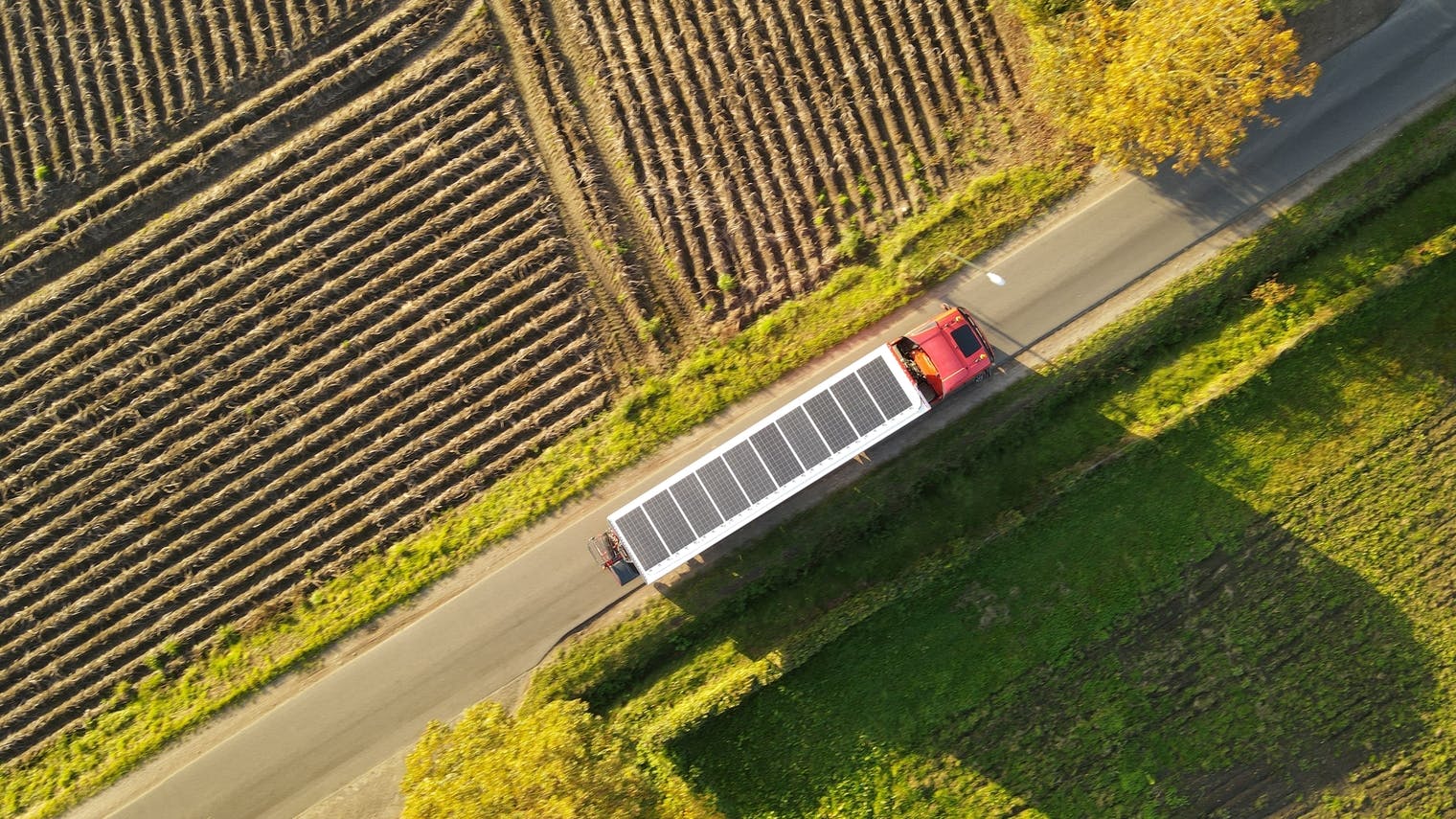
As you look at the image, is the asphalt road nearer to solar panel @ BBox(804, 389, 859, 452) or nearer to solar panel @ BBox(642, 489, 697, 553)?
solar panel @ BBox(642, 489, 697, 553)

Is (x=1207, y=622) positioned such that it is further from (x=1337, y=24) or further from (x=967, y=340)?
(x=1337, y=24)

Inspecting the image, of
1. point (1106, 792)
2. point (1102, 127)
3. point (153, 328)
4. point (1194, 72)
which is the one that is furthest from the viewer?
point (153, 328)

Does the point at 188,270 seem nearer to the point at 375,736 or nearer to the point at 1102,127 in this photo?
the point at 375,736

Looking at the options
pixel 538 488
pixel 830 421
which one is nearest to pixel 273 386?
pixel 538 488

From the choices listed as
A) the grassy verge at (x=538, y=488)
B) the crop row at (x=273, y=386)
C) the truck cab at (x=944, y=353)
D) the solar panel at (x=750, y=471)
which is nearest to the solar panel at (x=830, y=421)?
the solar panel at (x=750, y=471)

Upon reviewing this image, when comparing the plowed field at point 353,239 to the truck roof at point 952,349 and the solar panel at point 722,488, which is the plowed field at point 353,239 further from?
the solar panel at point 722,488

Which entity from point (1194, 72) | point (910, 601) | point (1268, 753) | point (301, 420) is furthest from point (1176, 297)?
point (301, 420)
